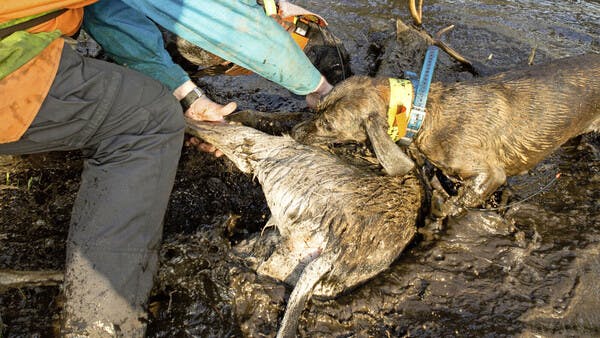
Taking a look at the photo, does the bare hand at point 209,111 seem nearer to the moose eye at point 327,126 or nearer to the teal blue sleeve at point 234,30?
the teal blue sleeve at point 234,30

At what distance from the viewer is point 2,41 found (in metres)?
2.31

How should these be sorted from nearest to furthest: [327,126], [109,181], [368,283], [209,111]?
[109,181] → [368,283] → [209,111] → [327,126]

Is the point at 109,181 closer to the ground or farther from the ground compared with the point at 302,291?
farther from the ground

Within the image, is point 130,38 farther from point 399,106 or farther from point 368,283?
point 368,283

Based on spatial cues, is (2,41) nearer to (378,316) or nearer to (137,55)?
(137,55)

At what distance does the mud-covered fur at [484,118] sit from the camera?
3.87m

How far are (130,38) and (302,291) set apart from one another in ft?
8.28

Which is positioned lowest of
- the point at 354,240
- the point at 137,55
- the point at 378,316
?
the point at 378,316

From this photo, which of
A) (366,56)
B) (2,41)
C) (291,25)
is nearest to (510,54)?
(366,56)

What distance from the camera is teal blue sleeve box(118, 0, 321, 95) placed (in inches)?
125

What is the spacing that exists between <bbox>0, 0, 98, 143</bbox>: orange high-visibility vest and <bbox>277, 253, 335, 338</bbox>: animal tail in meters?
1.84

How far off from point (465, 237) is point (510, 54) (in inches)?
163

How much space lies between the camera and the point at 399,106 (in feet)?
12.3

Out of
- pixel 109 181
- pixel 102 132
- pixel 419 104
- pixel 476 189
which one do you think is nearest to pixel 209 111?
pixel 102 132
